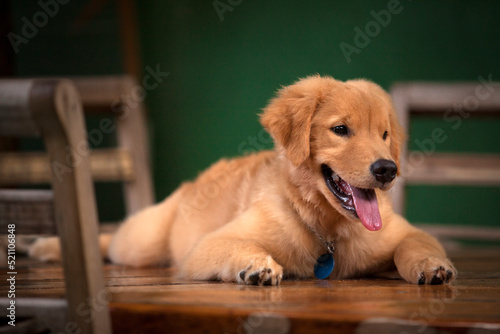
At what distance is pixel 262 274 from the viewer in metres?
1.90

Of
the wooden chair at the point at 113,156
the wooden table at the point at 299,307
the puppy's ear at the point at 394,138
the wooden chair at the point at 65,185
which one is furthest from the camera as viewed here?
the wooden chair at the point at 113,156

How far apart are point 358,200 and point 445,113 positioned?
1.75 meters

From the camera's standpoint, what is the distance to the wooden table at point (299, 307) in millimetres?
1351

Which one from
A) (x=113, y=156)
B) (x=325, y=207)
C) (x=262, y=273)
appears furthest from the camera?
(x=113, y=156)

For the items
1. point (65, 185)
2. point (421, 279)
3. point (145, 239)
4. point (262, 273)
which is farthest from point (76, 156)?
point (145, 239)

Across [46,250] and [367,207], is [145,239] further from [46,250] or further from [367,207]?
[367,207]

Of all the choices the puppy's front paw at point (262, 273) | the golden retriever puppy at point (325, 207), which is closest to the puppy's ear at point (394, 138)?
the golden retriever puppy at point (325, 207)

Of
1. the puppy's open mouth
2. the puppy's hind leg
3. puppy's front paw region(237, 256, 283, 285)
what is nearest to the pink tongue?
the puppy's open mouth

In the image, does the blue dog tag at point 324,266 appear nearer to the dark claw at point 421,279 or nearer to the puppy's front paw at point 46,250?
the dark claw at point 421,279

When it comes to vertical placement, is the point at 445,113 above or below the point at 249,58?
below

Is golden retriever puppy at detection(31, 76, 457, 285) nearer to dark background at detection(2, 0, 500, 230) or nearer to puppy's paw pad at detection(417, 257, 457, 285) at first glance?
puppy's paw pad at detection(417, 257, 457, 285)

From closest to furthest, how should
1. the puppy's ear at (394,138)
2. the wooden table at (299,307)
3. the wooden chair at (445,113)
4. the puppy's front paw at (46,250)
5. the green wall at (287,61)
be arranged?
the wooden table at (299,307) < the puppy's ear at (394,138) < the puppy's front paw at (46,250) < the wooden chair at (445,113) < the green wall at (287,61)

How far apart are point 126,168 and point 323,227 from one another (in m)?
2.01

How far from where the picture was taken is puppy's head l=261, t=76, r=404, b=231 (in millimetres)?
2045
